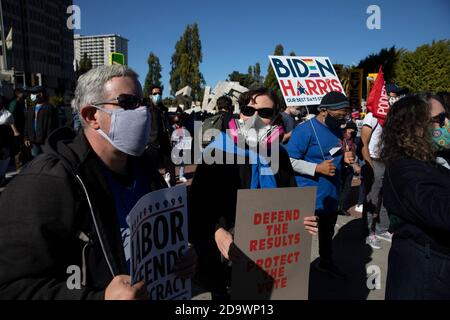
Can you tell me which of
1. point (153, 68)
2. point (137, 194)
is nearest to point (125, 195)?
point (137, 194)

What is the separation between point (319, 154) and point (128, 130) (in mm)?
2655

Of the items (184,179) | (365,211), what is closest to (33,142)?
(184,179)

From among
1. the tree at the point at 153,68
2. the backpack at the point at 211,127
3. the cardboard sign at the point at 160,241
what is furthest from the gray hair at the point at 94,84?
the tree at the point at 153,68

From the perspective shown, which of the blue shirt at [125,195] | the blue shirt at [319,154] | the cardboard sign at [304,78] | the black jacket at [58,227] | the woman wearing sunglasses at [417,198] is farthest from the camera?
the cardboard sign at [304,78]

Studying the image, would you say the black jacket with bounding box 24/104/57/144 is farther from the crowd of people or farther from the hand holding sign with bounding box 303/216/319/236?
the hand holding sign with bounding box 303/216/319/236

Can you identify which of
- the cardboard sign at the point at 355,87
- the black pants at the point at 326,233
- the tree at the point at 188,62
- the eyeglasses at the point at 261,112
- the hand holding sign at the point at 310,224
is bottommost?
the black pants at the point at 326,233

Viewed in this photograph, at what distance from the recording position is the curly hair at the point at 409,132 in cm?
202

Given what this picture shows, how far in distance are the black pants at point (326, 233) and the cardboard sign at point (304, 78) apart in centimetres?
139

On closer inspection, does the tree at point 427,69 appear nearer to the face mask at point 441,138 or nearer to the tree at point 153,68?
the face mask at point 441,138

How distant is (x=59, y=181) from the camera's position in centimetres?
128

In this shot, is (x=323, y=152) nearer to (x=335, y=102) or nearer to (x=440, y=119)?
(x=335, y=102)

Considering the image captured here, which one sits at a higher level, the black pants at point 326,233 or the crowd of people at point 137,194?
the crowd of people at point 137,194

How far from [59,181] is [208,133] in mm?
5830
